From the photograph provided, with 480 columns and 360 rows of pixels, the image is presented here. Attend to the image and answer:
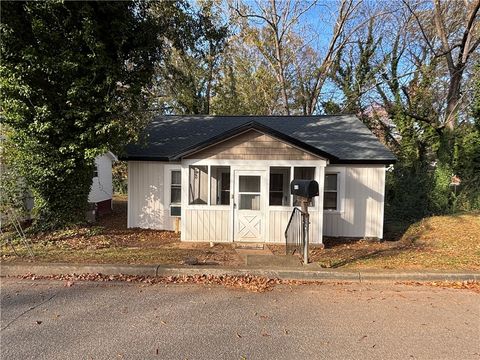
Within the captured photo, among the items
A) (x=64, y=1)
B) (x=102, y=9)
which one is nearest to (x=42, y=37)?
(x=64, y=1)

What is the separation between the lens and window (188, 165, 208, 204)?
10.8 metres

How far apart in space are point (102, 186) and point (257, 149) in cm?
1066

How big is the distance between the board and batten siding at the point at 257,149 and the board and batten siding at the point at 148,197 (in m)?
3.07

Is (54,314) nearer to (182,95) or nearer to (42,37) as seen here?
(42,37)

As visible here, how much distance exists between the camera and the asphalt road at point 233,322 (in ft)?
13.1

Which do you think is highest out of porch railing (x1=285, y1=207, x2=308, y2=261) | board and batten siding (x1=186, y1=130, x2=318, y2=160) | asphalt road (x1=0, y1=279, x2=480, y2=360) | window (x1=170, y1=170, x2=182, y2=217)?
board and batten siding (x1=186, y1=130, x2=318, y2=160)

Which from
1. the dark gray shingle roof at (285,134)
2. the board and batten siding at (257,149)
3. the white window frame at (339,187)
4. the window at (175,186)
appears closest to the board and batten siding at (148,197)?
the window at (175,186)

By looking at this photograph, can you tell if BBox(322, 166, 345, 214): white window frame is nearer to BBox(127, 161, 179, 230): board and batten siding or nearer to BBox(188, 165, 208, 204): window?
BBox(188, 165, 208, 204): window

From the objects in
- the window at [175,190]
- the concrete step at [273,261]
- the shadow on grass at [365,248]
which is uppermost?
the window at [175,190]

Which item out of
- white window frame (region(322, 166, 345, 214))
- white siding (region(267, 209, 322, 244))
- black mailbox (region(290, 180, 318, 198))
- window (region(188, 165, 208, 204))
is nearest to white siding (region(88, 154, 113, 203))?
window (region(188, 165, 208, 204))

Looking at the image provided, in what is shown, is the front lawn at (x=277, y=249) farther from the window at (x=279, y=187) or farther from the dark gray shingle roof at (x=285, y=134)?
the dark gray shingle roof at (x=285, y=134)

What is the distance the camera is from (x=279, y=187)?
456 inches

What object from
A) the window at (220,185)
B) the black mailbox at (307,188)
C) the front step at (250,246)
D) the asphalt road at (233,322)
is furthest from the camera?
the window at (220,185)

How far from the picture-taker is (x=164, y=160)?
41.2ft
